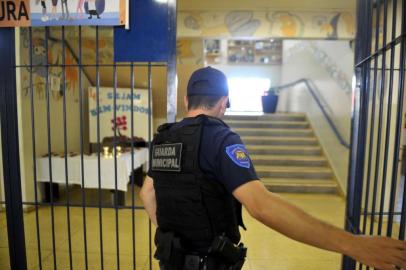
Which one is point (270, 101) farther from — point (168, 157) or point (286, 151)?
point (168, 157)

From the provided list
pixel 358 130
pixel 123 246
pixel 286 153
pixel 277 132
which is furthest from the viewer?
pixel 277 132

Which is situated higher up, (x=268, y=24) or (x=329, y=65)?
(x=268, y=24)

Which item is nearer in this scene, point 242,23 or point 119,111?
point 242,23

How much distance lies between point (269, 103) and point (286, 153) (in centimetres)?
283

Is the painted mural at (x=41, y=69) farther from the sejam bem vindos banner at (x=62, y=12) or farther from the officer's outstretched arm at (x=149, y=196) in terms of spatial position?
the officer's outstretched arm at (x=149, y=196)

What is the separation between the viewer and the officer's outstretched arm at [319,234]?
0.85 m

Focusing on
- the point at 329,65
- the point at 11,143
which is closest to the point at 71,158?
the point at 11,143

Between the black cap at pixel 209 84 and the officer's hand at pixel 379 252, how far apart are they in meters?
0.65

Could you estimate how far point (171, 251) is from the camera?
1150 mm

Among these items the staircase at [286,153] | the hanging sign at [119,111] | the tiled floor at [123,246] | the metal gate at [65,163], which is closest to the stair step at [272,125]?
the staircase at [286,153]

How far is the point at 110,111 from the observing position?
516 cm

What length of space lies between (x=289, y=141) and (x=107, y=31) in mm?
3800

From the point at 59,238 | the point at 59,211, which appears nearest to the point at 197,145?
the point at 59,238

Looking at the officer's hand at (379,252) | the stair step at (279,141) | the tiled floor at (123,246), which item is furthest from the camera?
the stair step at (279,141)
